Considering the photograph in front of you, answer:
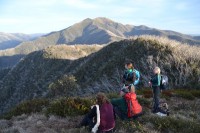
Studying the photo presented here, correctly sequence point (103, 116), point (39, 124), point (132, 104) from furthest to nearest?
1. point (39, 124)
2. point (132, 104)
3. point (103, 116)

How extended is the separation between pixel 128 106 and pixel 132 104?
0.53ft

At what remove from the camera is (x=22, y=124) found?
45.0ft

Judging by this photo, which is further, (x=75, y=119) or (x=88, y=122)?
(x=75, y=119)

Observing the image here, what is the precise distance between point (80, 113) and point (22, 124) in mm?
2364

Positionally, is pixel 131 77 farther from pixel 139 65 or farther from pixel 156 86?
pixel 139 65

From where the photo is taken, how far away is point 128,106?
13.1 metres

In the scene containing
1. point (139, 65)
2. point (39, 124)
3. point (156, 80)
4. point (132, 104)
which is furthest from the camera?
point (139, 65)

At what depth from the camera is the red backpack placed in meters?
12.9

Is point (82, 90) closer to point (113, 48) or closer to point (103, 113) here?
point (113, 48)

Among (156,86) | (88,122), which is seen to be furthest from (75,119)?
(156,86)

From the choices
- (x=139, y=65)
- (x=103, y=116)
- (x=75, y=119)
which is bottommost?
(x=139, y=65)

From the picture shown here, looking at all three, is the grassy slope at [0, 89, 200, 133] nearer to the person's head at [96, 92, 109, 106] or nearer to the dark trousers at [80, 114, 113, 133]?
the dark trousers at [80, 114, 113, 133]

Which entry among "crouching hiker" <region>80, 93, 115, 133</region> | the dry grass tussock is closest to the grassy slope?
the dry grass tussock

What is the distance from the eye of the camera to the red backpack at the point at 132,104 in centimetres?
1291
